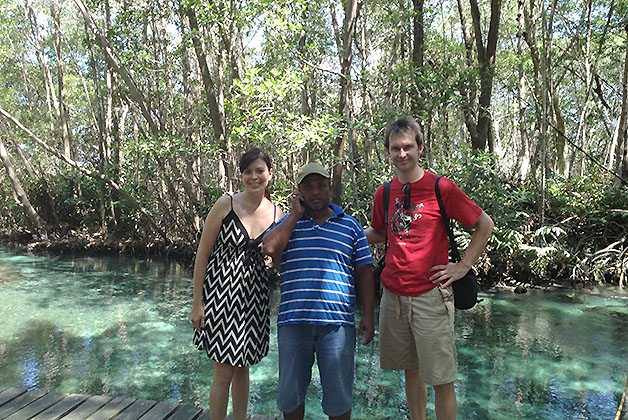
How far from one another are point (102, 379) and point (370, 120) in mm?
5744

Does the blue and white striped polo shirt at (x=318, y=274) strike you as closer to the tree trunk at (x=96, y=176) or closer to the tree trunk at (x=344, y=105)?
the tree trunk at (x=344, y=105)

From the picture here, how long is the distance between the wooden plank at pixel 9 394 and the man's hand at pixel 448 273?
9.56 ft

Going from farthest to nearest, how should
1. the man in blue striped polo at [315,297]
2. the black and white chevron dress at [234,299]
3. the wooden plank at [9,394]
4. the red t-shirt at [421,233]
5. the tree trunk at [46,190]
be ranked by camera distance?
the tree trunk at [46,190]
the wooden plank at [9,394]
the black and white chevron dress at [234,299]
the red t-shirt at [421,233]
the man in blue striped polo at [315,297]

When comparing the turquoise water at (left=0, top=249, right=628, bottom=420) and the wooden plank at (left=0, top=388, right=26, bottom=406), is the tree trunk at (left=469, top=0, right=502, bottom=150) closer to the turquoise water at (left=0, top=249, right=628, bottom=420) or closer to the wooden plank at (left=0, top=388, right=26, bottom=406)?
the turquoise water at (left=0, top=249, right=628, bottom=420)

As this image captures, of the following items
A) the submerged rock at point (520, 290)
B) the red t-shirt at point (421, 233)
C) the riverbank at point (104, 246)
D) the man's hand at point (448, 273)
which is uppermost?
the red t-shirt at point (421, 233)

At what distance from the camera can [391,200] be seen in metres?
2.54

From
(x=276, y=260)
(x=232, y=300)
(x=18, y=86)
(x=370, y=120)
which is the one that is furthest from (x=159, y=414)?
(x=18, y=86)

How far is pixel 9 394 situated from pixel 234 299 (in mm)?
2014

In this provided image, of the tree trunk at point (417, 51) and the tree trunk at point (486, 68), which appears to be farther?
the tree trunk at point (486, 68)

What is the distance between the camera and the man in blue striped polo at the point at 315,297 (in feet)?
7.43

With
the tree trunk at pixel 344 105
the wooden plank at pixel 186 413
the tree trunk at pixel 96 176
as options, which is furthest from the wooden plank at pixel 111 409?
the tree trunk at pixel 96 176

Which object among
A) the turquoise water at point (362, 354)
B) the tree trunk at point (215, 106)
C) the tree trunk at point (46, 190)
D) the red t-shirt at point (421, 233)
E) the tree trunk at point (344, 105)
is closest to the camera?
the red t-shirt at point (421, 233)

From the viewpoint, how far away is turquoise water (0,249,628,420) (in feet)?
14.3

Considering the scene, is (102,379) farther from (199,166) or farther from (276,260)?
(199,166)
